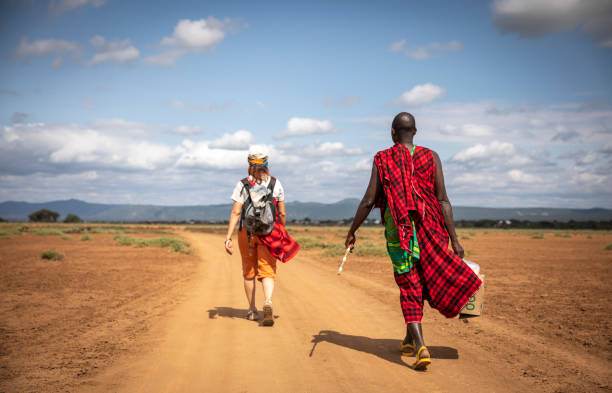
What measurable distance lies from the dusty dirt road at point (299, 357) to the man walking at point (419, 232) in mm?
514

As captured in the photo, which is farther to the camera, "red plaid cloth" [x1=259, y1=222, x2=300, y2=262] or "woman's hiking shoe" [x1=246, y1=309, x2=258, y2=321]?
"woman's hiking shoe" [x1=246, y1=309, x2=258, y2=321]

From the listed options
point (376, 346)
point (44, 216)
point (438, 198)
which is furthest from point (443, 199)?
point (44, 216)

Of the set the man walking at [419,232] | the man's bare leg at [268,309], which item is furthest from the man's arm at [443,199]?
the man's bare leg at [268,309]

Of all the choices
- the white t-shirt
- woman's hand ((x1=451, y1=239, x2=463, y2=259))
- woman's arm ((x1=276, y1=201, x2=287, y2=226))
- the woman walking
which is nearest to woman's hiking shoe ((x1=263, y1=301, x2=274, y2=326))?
the woman walking

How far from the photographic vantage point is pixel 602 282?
Result: 40.4 ft

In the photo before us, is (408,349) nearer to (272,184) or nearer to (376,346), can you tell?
(376,346)

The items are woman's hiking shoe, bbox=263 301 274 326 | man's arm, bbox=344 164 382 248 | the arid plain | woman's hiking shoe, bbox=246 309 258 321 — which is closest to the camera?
the arid plain

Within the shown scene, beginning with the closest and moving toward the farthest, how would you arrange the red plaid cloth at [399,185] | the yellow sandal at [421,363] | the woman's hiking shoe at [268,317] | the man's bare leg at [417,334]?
1. the yellow sandal at [421,363]
2. the man's bare leg at [417,334]
3. the red plaid cloth at [399,185]
4. the woman's hiking shoe at [268,317]

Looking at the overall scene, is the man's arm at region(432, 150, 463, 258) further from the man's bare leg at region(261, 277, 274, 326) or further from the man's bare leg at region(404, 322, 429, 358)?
the man's bare leg at region(261, 277, 274, 326)

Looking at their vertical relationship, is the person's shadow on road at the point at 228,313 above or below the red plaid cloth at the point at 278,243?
below

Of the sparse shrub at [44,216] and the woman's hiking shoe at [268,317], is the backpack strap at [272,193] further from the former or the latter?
the sparse shrub at [44,216]

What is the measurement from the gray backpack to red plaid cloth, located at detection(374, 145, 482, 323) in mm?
1923

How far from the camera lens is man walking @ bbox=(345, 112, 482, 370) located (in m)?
4.34

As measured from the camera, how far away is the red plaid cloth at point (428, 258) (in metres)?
4.33
